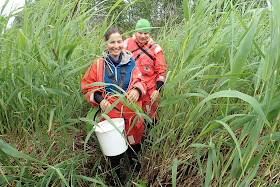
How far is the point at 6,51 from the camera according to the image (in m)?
1.10

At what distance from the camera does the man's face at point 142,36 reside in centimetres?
183

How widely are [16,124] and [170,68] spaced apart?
926 millimetres

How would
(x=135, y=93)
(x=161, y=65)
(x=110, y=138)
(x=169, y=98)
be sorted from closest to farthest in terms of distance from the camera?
(x=169, y=98)
(x=110, y=138)
(x=135, y=93)
(x=161, y=65)

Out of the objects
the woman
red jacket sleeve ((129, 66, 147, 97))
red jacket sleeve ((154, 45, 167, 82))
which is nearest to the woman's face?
the woman

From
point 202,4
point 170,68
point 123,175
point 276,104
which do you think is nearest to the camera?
point 276,104

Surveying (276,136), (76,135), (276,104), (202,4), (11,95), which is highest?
(202,4)

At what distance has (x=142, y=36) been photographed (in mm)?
1832

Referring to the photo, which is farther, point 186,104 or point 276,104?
point 186,104

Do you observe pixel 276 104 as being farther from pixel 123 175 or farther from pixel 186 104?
pixel 123 175

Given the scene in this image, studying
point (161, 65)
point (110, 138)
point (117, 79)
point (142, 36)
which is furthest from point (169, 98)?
point (142, 36)

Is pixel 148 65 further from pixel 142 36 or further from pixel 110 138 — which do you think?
pixel 110 138

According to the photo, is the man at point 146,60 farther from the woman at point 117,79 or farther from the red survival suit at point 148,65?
the woman at point 117,79

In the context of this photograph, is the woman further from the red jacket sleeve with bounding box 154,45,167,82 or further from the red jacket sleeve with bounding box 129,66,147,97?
the red jacket sleeve with bounding box 154,45,167,82

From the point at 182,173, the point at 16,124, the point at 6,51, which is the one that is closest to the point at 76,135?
the point at 16,124
